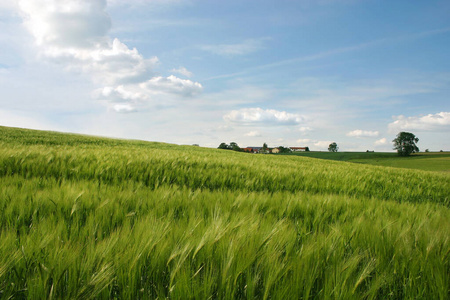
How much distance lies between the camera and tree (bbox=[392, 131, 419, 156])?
7254 centimetres

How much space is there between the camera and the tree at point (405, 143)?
7254cm

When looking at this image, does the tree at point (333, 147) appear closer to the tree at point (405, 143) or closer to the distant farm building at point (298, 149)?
the distant farm building at point (298, 149)

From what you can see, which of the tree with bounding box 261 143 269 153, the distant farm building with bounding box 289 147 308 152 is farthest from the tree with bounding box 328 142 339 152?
the tree with bounding box 261 143 269 153

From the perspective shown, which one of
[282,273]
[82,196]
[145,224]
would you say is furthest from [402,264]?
[82,196]

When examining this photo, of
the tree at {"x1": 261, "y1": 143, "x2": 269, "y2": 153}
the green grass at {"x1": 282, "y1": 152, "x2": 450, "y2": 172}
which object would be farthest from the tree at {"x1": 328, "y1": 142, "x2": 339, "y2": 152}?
the green grass at {"x1": 282, "y1": 152, "x2": 450, "y2": 172}

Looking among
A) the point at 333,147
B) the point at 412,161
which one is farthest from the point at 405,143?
the point at 333,147

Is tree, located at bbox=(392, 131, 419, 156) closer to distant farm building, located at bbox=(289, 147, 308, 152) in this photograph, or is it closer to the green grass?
the green grass

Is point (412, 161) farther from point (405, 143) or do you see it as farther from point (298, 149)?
point (298, 149)

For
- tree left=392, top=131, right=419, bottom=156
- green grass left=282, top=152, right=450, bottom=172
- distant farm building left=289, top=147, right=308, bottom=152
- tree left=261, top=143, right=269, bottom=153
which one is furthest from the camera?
distant farm building left=289, top=147, right=308, bottom=152

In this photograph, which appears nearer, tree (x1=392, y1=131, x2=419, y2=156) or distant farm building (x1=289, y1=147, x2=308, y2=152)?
tree (x1=392, y1=131, x2=419, y2=156)

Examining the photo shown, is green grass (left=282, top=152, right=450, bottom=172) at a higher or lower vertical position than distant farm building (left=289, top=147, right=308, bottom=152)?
lower

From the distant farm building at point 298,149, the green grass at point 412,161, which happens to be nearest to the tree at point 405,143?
the green grass at point 412,161

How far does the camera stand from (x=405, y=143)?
73.6m

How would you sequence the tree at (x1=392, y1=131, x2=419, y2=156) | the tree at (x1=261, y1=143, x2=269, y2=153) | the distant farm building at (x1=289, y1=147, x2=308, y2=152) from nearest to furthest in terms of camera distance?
1. the tree at (x1=392, y1=131, x2=419, y2=156)
2. the tree at (x1=261, y1=143, x2=269, y2=153)
3. the distant farm building at (x1=289, y1=147, x2=308, y2=152)
